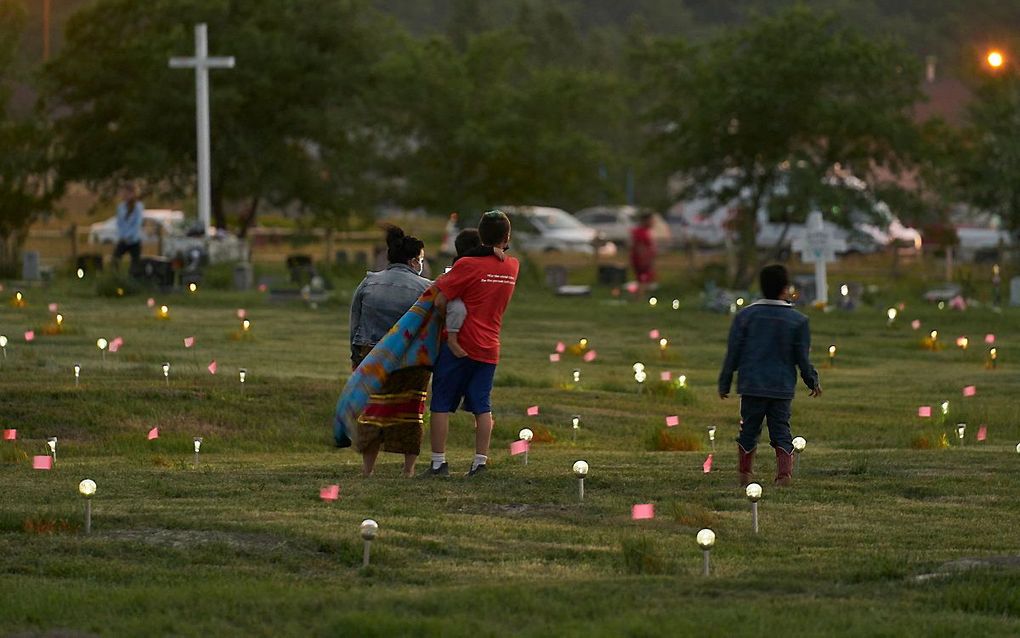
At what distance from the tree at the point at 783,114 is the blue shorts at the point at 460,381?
1013 inches

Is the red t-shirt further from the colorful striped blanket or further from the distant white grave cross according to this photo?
the distant white grave cross

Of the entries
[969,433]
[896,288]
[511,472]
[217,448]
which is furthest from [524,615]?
[896,288]

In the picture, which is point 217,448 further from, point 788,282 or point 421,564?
point 421,564

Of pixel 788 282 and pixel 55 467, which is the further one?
pixel 55 467

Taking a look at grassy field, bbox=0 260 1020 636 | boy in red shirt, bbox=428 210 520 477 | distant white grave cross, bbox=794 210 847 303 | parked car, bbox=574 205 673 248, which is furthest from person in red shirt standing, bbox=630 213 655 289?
boy in red shirt, bbox=428 210 520 477

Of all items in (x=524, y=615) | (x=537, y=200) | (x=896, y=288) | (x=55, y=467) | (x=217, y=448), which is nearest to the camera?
(x=524, y=615)

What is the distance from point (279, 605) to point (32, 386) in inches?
384

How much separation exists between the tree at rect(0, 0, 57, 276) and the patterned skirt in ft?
86.8

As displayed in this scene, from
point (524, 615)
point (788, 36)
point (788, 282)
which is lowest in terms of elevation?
point (524, 615)

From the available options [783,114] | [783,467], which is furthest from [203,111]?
[783,467]

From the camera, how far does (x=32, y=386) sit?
60.1ft

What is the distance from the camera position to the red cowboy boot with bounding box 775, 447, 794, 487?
520 inches

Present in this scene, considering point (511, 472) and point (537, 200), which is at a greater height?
point (537, 200)

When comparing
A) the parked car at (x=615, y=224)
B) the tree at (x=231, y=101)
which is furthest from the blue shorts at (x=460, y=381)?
the parked car at (x=615, y=224)
